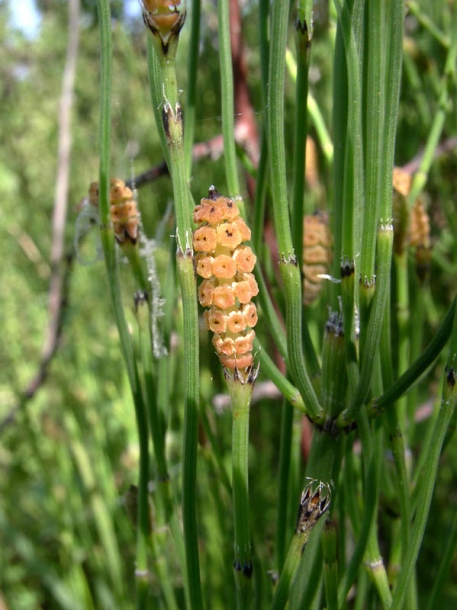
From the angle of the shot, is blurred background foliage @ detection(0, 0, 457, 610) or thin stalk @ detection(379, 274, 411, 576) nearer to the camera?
thin stalk @ detection(379, 274, 411, 576)

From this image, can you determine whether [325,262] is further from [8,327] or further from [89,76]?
[89,76]

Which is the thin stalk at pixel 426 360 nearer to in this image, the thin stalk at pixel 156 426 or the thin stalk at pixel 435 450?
the thin stalk at pixel 435 450

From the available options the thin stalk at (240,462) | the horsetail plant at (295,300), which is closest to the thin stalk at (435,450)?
the horsetail plant at (295,300)

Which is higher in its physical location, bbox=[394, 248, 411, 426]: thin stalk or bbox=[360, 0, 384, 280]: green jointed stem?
bbox=[360, 0, 384, 280]: green jointed stem

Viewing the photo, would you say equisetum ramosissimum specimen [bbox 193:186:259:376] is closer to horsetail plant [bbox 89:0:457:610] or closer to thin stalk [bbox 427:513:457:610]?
horsetail plant [bbox 89:0:457:610]

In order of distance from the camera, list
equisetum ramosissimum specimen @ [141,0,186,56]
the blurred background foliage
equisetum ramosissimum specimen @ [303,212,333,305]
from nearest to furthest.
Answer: equisetum ramosissimum specimen @ [141,0,186,56], equisetum ramosissimum specimen @ [303,212,333,305], the blurred background foliage

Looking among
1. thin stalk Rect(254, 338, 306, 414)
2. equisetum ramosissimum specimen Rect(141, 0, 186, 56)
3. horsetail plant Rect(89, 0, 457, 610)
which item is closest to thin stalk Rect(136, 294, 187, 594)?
horsetail plant Rect(89, 0, 457, 610)

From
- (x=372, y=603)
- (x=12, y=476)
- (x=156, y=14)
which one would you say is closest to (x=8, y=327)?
(x=12, y=476)
